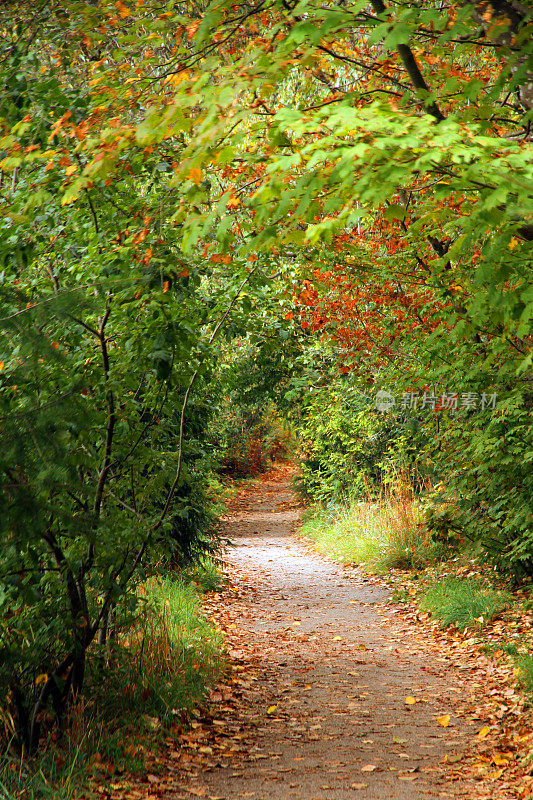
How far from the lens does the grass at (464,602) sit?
634 centimetres

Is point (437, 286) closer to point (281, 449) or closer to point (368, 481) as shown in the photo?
point (368, 481)

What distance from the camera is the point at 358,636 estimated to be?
6.95m

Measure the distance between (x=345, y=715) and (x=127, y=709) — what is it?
1.54 meters

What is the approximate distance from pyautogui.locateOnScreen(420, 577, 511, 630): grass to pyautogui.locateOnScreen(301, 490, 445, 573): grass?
604 mm

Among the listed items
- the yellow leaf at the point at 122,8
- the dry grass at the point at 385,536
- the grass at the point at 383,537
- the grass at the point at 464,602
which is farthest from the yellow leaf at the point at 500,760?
the yellow leaf at the point at 122,8

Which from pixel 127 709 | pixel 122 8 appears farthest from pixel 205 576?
pixel 122 8

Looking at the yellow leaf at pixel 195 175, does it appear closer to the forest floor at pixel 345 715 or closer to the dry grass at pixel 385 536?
the forest floor at pixel 345 715

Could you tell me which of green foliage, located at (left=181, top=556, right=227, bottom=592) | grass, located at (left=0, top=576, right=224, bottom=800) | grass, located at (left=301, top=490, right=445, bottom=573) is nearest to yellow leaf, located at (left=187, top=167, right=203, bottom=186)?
grass, located at (left=0, top=576, right=224, bottom=800)

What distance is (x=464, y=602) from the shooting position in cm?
663

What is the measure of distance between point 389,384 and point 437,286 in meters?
2.44

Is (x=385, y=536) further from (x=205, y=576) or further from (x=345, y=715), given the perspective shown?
(x=345, y=715)

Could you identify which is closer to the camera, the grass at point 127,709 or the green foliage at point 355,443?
the grass at point 127,709

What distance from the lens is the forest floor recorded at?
359 cm

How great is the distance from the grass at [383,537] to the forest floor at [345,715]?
3.85 ft
